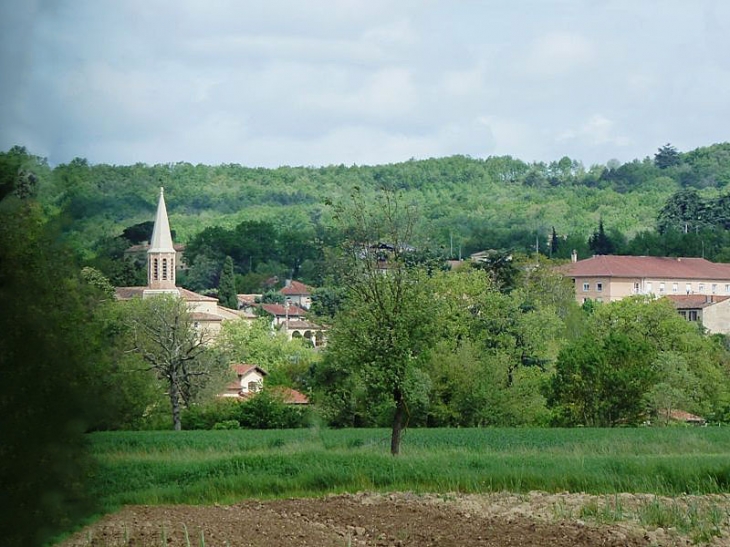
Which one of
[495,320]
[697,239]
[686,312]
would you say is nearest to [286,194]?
[697,239]

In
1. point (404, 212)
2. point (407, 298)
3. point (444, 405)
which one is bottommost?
point (444, 405)

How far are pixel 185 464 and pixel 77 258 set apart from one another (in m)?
4.93

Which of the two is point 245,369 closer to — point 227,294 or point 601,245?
point 227,294

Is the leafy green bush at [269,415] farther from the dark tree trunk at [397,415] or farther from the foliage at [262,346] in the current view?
the foliage at [262,346]

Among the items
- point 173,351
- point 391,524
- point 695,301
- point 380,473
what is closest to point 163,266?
point 173,351

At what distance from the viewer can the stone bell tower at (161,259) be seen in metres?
79.8

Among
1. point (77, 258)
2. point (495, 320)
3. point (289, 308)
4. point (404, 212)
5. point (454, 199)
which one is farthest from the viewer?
point (454, 199)

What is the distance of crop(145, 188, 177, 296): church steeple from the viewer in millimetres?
79819

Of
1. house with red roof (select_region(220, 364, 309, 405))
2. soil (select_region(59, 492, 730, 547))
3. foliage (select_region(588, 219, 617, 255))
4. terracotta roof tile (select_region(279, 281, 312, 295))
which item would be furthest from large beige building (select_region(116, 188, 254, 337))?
soil (select_region(59, 492, 730, 547))

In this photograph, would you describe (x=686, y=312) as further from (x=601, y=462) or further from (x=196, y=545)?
(x=196, y=545)

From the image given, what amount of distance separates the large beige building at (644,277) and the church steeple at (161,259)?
144ft

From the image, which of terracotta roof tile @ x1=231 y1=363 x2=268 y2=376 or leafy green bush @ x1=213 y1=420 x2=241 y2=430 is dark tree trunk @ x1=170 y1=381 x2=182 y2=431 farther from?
terracotta roof tile @ x1=231 y1=363 x2=268 y2=376

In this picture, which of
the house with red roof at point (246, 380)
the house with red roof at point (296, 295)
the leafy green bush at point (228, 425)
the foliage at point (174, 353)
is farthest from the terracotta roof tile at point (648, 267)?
the leafy green bush at point (228, 425)

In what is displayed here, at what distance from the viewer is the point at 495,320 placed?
54.1 meters
